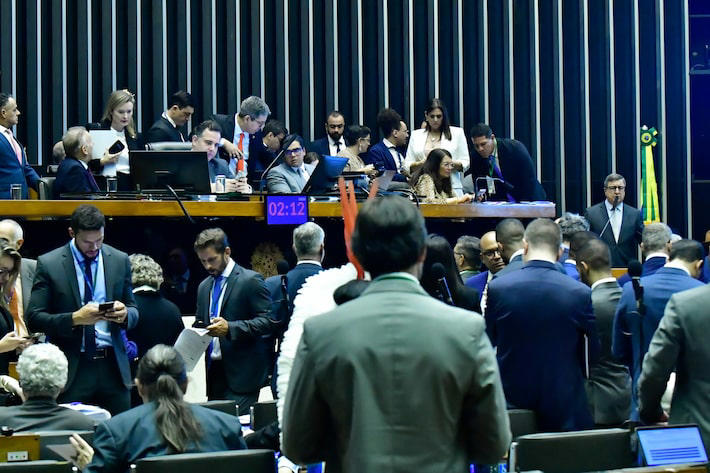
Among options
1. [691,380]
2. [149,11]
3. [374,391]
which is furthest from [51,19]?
[374,391]

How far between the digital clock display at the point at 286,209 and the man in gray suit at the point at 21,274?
164cm

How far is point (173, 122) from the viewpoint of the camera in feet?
29.1

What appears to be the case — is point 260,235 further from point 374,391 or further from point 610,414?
point 374,391

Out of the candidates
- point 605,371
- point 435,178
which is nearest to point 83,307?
point 605,371

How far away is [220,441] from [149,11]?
284 inches

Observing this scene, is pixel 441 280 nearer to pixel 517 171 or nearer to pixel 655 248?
pixel 655 248

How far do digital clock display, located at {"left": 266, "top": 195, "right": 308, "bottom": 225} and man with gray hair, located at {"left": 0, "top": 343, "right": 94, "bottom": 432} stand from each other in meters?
2.90

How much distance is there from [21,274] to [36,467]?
260 cm

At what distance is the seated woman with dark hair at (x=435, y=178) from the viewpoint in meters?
7.95

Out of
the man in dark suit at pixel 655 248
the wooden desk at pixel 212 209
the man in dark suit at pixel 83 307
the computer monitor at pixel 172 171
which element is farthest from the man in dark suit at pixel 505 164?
the man in dark suit at pixel 83 307

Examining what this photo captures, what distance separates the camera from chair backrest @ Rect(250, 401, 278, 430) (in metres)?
4.24

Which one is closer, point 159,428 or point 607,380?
point 159,428

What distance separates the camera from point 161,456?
3395 mm

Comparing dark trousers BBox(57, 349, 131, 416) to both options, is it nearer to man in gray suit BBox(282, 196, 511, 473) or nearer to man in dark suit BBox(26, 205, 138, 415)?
man in dark suit BBox(26, 205, 138, 415)
